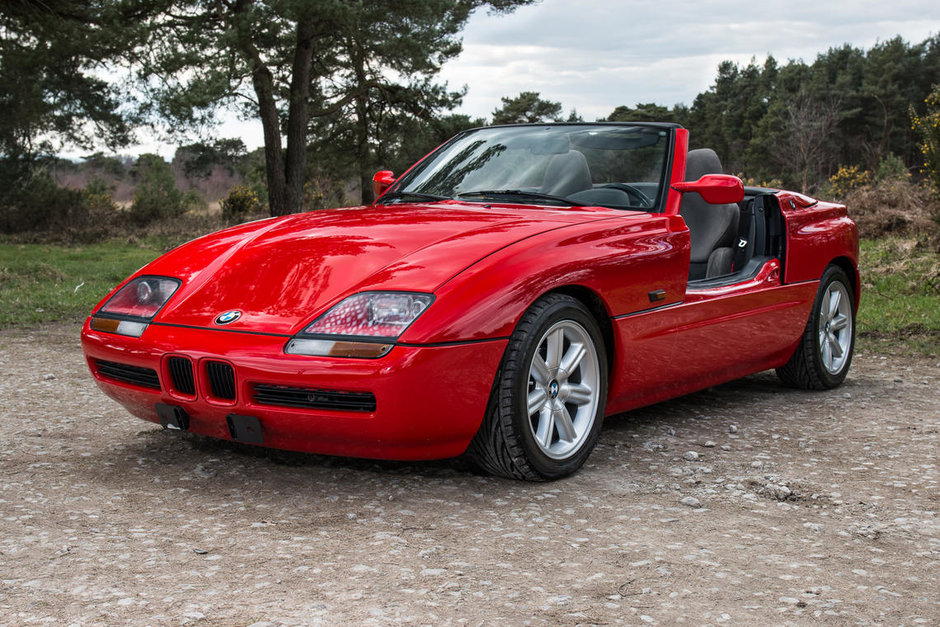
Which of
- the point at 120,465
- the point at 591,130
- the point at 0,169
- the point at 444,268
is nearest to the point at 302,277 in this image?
the point at 444,268

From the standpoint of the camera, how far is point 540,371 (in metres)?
3.56

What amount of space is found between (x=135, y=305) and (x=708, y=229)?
329 cm

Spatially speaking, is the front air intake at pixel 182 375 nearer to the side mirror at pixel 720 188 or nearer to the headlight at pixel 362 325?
the headlight at pixel 362 325

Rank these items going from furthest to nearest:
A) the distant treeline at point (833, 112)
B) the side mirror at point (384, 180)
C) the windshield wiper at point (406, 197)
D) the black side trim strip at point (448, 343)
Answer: the distant treeline at point (833, 112), the side mirror at point (384, 180), the windshield wiper at point (406, 197), the black side trim strip at point (448, 343)

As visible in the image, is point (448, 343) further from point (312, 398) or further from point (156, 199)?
point (156, 199)

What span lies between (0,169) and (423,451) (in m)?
24.2

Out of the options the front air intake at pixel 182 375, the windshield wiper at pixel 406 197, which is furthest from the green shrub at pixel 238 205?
the front air intake at pixel 182 375

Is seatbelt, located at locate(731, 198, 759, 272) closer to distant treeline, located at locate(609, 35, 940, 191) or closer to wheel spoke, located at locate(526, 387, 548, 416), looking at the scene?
wheel spoke, located at locate(526, 387, 548, 416)

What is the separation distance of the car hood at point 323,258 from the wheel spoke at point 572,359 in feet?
1.56

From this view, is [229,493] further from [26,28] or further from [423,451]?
[26,28]

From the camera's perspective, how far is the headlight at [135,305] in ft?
12.0

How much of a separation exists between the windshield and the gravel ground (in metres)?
1.14

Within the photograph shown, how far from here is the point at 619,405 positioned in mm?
4051

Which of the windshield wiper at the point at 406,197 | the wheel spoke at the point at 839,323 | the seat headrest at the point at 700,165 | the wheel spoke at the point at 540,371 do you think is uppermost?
the seat headrest at the point at 700,165
